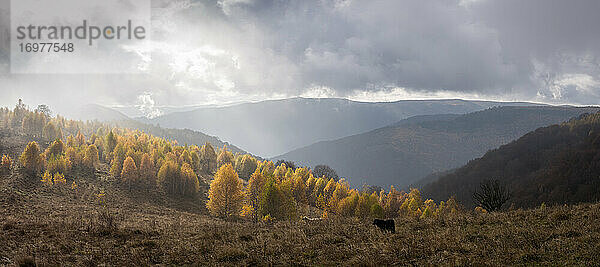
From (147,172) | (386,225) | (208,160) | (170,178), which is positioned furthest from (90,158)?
(386,225)

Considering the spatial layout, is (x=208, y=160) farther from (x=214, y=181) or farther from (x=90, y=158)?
(x=214, y=181)

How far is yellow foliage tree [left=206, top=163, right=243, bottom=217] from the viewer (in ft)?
184

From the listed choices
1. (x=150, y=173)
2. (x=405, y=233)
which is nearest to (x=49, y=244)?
(x=405, y=233)

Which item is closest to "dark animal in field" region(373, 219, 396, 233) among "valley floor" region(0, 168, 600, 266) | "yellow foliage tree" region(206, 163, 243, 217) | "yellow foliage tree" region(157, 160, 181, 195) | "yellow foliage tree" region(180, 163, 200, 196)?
"valley floor" region(0, 168, 600, 266)

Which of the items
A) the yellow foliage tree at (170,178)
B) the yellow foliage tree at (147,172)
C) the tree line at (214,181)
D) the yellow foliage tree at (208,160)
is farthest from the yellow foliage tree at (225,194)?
the yellow foliage tree at (208,160)

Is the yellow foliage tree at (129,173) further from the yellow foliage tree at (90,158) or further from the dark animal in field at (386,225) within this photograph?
the dark animal in field at (386,225)

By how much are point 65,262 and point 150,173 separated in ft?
243

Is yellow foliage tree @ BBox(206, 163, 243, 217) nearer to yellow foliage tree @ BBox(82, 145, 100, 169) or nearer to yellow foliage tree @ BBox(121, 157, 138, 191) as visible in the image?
yellow foliage tree @ BBox(121, 157, 138, 191)

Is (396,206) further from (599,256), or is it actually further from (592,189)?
Result: (599,256)

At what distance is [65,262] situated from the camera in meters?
11.8

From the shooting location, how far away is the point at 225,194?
56.1 meters

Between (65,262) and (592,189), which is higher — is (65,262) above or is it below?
above

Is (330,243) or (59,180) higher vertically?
(330,243)

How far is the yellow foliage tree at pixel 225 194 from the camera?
56.1m
